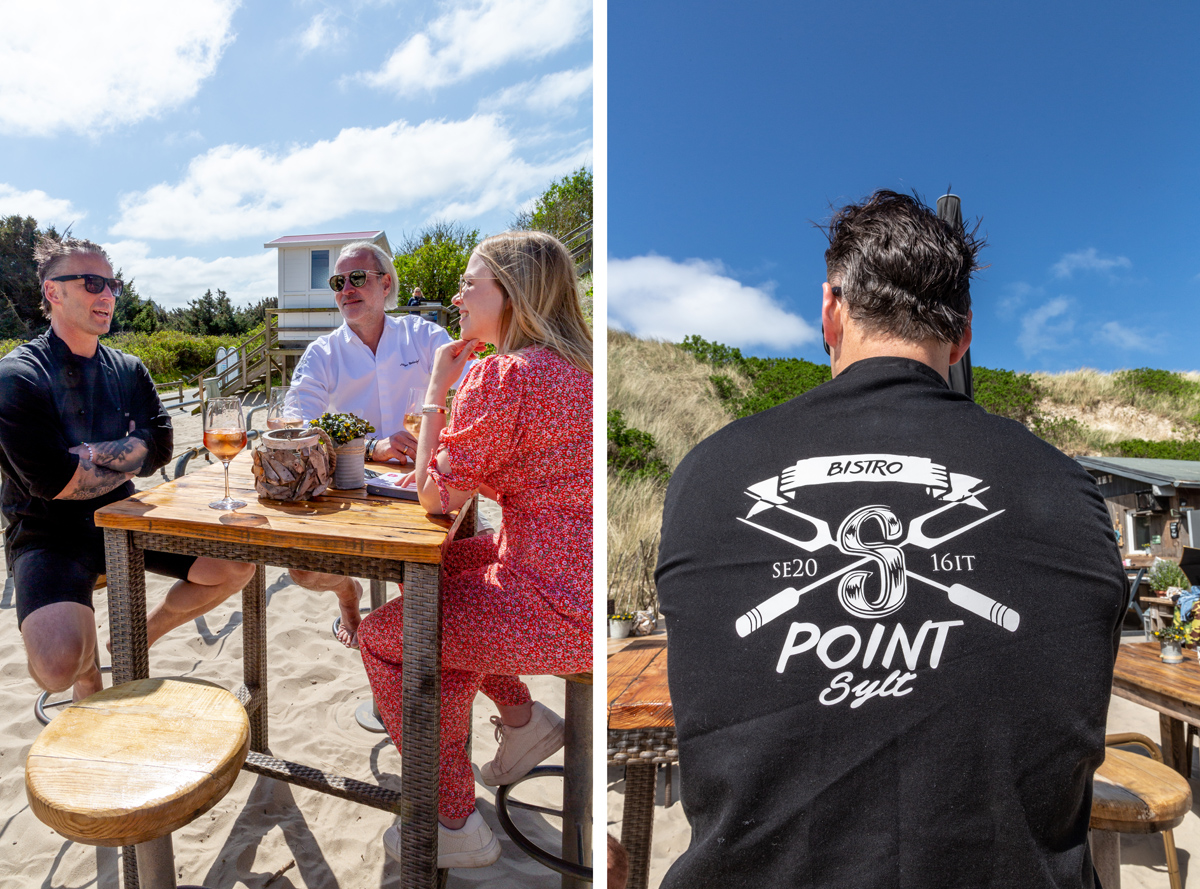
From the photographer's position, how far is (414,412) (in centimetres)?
297

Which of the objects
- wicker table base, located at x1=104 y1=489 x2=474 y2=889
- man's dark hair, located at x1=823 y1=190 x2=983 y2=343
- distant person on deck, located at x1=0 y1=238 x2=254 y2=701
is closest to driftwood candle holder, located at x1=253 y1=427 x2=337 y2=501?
wicker table base, located at x1=104 y1=489 x2=474 y2=889

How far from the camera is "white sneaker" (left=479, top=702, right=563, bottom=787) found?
2182 millimetres

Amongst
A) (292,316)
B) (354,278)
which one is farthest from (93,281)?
(292,316)

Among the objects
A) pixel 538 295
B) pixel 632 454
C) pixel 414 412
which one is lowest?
pixel 632 454

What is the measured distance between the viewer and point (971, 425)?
1.10m

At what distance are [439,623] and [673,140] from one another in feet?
15.6

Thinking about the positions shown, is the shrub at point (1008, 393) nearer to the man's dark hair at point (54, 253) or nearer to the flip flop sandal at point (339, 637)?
the flip flop sandal at point (339, 637)

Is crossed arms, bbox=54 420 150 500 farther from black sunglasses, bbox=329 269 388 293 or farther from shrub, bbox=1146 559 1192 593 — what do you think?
shrub, bbox=1146 559 1192 593

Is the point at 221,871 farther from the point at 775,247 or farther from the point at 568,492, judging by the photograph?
the point at 775,247

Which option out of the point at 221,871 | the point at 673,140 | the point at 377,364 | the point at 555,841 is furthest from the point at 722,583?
the point at 673,140

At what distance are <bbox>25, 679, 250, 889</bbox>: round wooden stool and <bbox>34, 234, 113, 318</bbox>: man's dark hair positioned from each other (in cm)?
180

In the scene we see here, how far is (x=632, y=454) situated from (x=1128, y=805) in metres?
5.62

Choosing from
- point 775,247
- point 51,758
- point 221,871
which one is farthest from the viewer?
point 775,247

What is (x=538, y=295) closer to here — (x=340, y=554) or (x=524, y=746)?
(x=340, y=554)
